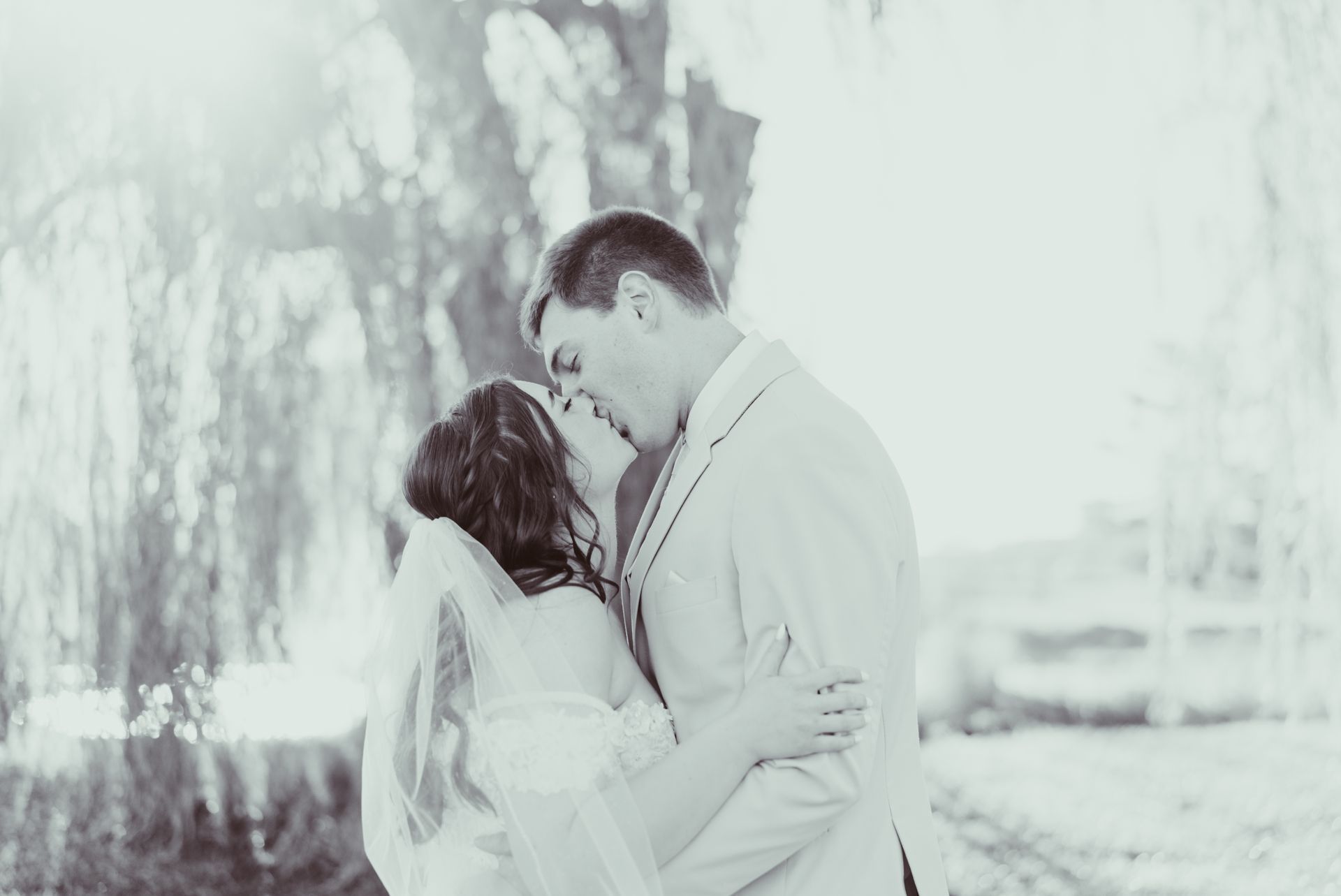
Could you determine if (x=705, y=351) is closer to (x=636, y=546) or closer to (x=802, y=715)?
(x=636, y=546)

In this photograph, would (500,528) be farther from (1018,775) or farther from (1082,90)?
(1018,775)

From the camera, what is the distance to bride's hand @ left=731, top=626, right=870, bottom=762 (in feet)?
5.09

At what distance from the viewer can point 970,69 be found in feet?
11.7

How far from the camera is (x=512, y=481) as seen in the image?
1989 mm

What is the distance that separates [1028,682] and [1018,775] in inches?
69.8

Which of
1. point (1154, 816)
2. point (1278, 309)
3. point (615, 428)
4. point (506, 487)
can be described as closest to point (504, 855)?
point (506, 487)

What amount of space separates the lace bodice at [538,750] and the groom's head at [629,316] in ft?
1.75

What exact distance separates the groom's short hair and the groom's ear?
2 cm

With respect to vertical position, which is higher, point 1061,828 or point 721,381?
point 721,381

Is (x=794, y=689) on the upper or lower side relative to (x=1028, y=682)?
upper

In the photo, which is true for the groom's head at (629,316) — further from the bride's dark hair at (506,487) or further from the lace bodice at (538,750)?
the lace bodice at (538,750)

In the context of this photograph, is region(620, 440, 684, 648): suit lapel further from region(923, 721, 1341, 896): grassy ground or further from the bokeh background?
region(923, 721, 1341, 896): grassy ground

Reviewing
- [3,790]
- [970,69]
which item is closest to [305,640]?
[3,790]

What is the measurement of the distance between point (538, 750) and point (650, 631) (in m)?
0.26
